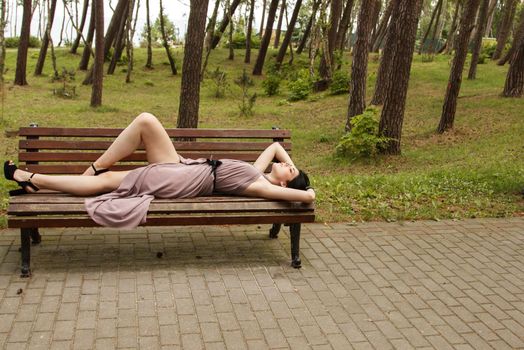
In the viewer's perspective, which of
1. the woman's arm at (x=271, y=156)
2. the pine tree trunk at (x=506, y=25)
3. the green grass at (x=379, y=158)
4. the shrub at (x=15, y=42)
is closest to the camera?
the woman's arm at (x=271, y=156)

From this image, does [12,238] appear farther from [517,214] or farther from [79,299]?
[517,214]

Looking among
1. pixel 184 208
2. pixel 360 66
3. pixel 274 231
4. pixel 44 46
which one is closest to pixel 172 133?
pixel 184 208

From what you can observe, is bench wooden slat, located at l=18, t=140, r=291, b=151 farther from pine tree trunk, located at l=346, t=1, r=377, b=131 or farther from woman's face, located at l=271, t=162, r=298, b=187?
pine tree trunk, located at l=346, t=1, r=377, b=131

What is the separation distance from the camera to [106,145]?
5156 mm

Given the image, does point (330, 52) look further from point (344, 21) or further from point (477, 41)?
point (344, 21)

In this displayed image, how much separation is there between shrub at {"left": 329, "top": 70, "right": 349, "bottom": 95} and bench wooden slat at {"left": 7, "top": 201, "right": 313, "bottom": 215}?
1567 centimetres

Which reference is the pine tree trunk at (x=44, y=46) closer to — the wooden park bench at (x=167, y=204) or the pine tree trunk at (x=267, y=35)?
the pine tree trunk at (x=267, y=35)

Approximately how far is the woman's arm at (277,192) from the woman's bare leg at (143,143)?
2.60ft

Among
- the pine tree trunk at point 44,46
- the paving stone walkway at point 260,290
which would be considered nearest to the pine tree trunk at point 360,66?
the paving stone walkway at point 260,290

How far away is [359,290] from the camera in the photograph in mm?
4402

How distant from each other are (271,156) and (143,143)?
121 cm

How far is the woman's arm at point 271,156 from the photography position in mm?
5234

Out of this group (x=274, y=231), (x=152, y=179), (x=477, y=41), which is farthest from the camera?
(x=477, y=41)

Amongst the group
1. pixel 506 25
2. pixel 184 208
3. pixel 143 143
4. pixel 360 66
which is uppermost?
pixel 506 25
